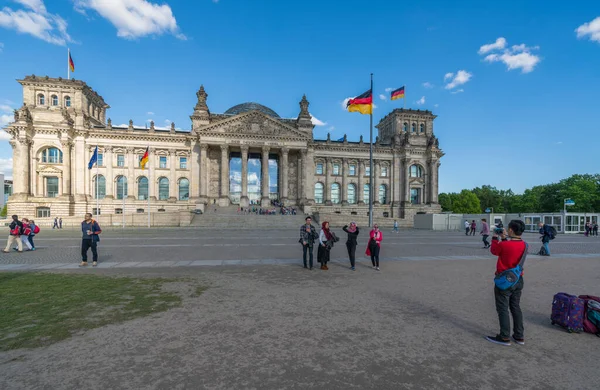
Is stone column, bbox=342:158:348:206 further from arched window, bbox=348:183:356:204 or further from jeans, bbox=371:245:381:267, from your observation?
jeans, bbox=371:245:381:267

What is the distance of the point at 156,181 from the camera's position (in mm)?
55062

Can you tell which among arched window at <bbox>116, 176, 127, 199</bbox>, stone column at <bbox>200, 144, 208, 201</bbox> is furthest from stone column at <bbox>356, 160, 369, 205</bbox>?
arched window at <bbox>116, 176, 127, 199</bbox>

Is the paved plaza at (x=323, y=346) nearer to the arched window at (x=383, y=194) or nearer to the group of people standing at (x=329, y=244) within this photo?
the group of people standing at (x=329, y=244)

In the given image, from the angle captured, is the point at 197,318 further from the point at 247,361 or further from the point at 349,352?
the point at 349,352

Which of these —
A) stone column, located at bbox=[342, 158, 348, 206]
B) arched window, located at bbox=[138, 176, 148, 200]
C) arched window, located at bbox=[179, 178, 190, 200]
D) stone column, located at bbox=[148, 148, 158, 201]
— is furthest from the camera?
stone column, located at bbox=[342, 158, 348, 206]

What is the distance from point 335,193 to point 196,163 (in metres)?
29.4

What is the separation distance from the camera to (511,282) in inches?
176

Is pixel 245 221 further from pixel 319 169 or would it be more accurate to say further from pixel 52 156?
pixel 52 156

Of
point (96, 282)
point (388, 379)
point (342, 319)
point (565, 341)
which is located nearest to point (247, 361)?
point (388, 379)

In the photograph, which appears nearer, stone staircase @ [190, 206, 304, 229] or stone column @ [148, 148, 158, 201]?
stone staircase @ [190, 206, 304, 229]

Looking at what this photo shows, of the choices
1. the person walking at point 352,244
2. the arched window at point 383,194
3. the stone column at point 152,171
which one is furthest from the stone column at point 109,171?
the person walking at point 352,244

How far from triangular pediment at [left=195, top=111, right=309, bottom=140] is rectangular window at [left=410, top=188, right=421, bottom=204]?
28141mm

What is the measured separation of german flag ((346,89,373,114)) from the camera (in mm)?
27562

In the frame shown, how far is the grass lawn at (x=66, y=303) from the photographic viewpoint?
4812 mm
